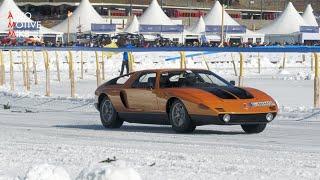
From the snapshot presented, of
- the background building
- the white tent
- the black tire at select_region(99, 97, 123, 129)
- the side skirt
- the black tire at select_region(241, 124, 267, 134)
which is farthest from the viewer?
the background building

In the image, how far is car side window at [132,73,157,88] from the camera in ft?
52.7

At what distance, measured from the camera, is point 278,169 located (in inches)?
381

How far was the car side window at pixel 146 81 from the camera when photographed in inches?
633

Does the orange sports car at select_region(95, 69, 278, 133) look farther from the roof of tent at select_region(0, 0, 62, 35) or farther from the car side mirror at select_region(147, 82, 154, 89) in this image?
the roof of tent at select_region(0, 0, 62, 35)

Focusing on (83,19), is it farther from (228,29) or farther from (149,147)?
(149,147)

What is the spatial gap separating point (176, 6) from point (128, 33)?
48.8 m

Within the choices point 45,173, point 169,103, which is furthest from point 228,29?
point 45,173

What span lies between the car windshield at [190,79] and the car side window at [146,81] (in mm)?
211

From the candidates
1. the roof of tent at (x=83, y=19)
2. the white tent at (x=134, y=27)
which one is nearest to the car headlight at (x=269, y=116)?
the roof of tent at (x=83, y=19)

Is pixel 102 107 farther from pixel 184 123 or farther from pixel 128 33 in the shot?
pixel 128 33

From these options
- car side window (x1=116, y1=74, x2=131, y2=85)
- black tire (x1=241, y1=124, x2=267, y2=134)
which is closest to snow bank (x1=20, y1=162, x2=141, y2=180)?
black tire (x1=241, y1=124, x2=267, y2=134)

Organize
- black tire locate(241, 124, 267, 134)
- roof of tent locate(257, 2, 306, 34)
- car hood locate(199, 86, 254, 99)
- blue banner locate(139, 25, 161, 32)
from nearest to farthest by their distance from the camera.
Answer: car hood locate(199, 86, 254, 99), black tire locate(241, 124, 267, 134), blue banner locate(139, 25, 161, 32), roof of tent locate(257, 2, 306, 34)

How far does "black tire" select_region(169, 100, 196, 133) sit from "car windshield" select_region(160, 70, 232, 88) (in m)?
0.56

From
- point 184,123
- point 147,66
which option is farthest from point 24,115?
point 147,66
